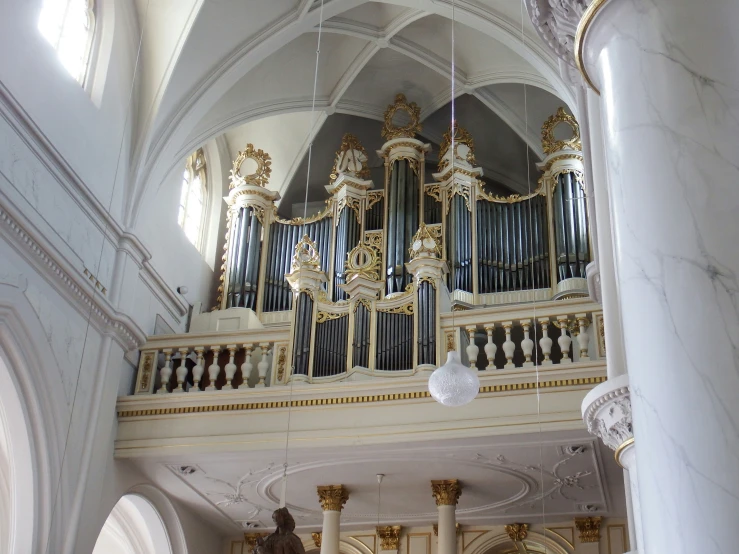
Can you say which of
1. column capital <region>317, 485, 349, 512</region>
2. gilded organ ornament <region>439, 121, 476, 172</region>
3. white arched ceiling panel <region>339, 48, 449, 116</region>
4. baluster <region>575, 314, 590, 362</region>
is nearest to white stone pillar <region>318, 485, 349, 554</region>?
column capital <region>317, 485, 349, 512</region>

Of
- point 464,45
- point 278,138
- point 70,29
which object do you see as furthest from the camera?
point 278,138

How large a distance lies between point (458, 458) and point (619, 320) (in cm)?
525

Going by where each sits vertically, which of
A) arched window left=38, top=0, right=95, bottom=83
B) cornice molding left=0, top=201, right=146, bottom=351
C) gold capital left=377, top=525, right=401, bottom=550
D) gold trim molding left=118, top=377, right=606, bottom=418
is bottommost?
gold capital left=377, top=525, right=401, bottom=550

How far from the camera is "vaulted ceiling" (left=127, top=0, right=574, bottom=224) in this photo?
430 inches

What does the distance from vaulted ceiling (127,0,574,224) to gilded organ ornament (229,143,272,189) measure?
1.36 ft

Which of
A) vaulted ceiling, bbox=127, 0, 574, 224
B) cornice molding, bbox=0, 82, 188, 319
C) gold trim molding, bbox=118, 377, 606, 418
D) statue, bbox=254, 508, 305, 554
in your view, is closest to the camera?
statue, bbox=254, 508, 305, 554

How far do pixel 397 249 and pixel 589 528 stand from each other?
412 centimetres

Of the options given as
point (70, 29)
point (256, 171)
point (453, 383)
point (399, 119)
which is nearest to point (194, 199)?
point (256, 171)

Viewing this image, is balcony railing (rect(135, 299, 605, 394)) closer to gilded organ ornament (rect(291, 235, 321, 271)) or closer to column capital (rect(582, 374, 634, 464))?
gilded organ ornament (rect(291, 235, 321, 271))

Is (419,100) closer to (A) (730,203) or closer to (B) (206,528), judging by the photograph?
(B) (206,528)

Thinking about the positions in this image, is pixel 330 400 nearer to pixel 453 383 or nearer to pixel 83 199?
pixel 453 383

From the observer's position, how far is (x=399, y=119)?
1373 cm

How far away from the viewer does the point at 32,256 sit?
8625mm

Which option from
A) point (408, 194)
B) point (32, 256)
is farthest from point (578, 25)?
point (408, 194)
